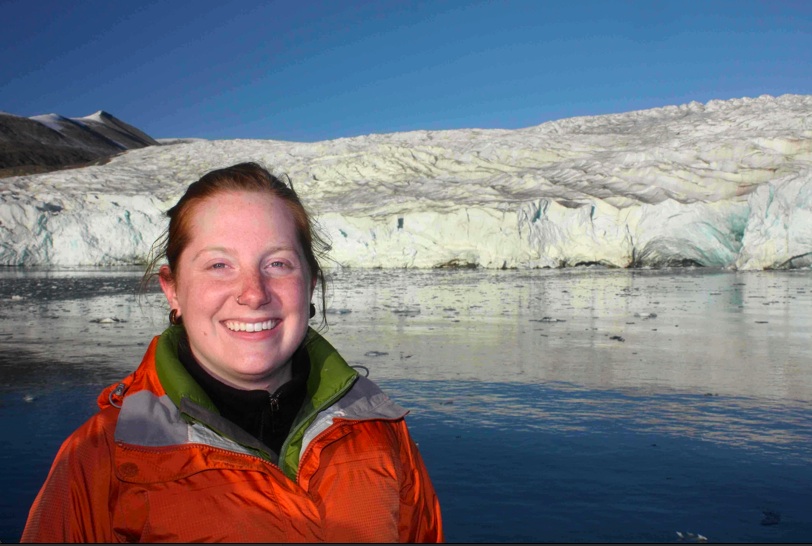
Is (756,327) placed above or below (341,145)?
below

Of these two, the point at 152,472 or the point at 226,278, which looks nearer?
the point at 152,472

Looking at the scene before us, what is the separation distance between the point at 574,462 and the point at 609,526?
68 cm

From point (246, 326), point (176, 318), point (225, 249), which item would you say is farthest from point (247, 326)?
point (176, 318)

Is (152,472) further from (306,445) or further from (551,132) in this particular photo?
(551,132)

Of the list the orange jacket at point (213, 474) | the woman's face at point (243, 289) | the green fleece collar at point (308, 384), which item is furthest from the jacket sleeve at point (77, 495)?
the woman's face at point (243, 289)

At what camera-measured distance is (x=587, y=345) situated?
6.71 metres

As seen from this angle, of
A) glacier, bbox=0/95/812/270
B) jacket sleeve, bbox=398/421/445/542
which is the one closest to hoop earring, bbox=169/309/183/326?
jacket sleeve, bbox=398/421/445/542

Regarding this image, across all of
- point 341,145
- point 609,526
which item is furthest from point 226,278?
point 341,145

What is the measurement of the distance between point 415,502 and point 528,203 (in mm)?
22616

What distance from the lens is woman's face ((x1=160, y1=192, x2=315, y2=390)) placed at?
1.34m

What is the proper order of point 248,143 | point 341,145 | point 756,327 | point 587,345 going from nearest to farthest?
point 587,345, point 756,327, point 341,145, point 248,143

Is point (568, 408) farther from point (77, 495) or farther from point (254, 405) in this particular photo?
point (77, 495)

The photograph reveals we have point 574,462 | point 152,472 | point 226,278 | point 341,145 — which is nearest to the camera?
point 152,472

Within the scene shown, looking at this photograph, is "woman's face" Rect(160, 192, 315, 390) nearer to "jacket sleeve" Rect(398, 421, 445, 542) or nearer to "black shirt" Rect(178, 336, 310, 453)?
"black shirt" Rect(178, 336, 310, 453)
